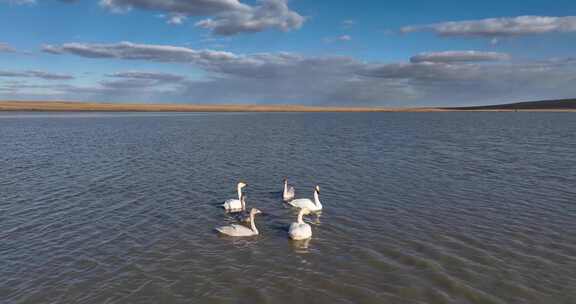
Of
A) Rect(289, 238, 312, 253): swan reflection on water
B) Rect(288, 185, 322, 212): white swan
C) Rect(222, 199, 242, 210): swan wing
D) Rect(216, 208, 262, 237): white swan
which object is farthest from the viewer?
Rect(222, 199, 242, 210): swan wing

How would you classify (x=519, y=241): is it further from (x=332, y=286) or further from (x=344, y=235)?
(x=332, y=286)

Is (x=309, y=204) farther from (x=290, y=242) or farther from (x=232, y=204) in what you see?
(x=290, y=242)

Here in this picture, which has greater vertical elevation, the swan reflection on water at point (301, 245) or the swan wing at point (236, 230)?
the swan wing at point (236, 230)

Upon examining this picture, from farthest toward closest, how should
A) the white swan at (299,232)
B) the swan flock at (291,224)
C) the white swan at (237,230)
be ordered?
the white swan at (237,230) → the swan flock at (291,224) → the white swan at (299,232)

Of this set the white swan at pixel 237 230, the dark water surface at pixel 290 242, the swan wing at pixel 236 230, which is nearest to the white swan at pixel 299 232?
the dark water surface at pixel 290 242

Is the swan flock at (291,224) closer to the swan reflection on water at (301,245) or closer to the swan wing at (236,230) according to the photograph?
the swan wing at (236,230)

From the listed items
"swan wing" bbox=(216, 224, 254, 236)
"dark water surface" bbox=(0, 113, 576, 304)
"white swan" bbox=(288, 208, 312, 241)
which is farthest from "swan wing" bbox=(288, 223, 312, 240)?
"swan wing" bbox=(216, 224, 254, 236)

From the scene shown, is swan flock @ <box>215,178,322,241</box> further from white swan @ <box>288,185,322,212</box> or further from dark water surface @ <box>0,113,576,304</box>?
dark water surface @ <box>0,113,576,304</box>

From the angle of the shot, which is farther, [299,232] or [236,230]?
[236,230]

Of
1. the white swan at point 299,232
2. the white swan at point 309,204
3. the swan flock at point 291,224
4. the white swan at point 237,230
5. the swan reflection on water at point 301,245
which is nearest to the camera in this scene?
the swan reflection on water at point 301,245

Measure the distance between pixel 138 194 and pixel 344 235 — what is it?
35.6ft

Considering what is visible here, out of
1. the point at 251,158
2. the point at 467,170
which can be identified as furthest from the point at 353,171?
the point at 251,158

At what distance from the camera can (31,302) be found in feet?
30.5

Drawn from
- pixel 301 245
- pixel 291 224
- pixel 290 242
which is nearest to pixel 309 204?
pixel 291 224
